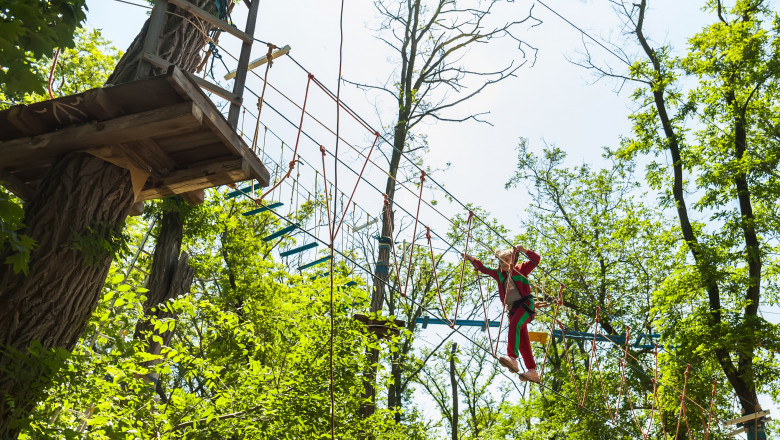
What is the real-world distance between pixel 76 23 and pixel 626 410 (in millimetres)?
12301

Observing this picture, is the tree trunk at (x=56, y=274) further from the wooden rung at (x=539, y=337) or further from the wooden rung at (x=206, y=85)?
the wooden rung at (x=539, y=337)

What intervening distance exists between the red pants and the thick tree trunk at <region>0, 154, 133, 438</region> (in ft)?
12.9

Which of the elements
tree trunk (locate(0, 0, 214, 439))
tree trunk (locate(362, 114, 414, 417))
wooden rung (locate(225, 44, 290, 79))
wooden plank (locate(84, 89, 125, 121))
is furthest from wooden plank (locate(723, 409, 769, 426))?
wooden plank (locate(84, 89, 125, 121))

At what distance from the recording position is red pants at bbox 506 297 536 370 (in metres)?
6.52

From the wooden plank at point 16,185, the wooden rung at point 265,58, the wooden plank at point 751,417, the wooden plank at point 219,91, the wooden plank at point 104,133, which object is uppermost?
the wooden rung at point 265,58

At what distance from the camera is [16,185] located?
3.76 m

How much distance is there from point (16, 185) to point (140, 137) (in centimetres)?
84

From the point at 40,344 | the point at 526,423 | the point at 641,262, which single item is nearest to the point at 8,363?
the point at 40,344

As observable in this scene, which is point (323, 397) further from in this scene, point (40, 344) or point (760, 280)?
point (760, 280)

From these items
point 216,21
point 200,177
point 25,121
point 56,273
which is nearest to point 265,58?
point 216,21

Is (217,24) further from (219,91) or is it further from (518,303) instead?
(518,303)

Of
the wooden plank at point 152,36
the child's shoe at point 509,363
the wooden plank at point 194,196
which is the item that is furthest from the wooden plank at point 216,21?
the child's shoe at point 509,363

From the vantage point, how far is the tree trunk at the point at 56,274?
3033mm

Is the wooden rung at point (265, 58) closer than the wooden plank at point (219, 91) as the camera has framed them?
No
